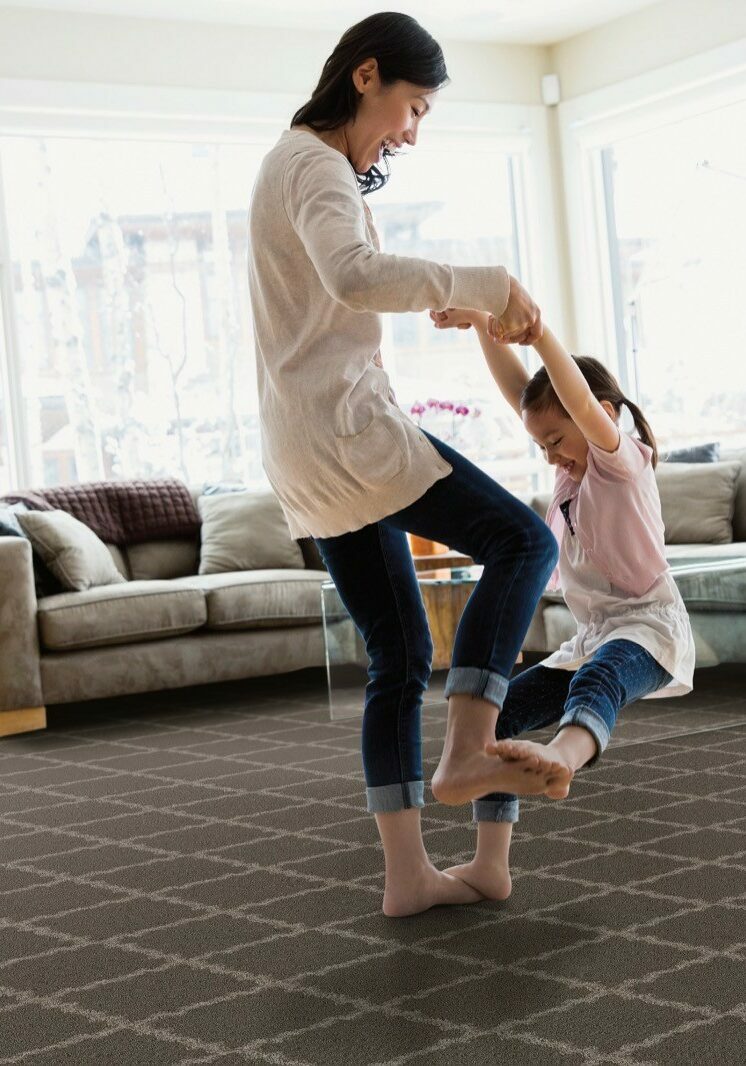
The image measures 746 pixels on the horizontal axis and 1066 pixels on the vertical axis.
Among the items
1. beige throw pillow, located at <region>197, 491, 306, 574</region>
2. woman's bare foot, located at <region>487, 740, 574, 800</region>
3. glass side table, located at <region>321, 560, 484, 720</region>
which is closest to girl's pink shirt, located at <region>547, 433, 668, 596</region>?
woman's bare foot, located at <region>487, 740, 574, 800</region>

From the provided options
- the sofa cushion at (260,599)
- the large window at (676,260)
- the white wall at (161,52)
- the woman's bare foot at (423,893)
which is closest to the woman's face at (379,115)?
the woman's bare foot at (423,893)

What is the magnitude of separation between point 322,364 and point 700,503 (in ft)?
11.8

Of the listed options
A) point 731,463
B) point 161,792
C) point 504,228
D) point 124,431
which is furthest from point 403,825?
point 504,228

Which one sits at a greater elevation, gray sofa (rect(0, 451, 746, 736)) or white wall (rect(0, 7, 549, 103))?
white wall (rect(0, 7, 549, 103))

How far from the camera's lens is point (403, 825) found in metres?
2.13

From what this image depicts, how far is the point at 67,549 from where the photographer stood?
496cm

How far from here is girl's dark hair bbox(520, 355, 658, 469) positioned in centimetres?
233

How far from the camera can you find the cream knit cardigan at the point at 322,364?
1.86m

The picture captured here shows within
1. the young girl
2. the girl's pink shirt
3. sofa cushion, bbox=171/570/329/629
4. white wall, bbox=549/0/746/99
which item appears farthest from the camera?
white wall, bbox=549/0/746/99

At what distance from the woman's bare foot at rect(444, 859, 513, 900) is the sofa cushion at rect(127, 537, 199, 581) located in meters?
3.46

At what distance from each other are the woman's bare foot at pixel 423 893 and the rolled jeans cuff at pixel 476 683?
1.28 feet

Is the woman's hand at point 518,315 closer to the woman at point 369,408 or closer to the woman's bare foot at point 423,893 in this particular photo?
the woman at point 369,408

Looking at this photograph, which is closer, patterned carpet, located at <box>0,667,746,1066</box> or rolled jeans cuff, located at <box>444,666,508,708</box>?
patterned carpet, located at <box>0,667,746,1066</box>

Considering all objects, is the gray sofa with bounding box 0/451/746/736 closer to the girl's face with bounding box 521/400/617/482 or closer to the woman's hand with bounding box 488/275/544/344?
the girl's face with bounding box 521/400/617/482
